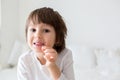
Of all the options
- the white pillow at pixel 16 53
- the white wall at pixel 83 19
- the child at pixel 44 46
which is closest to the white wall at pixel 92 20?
the white wall at pixel 83 19

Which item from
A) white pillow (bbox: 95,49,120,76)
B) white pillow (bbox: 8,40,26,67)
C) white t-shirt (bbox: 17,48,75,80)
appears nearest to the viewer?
white t-shirt (bbox: 17,48,75,80)

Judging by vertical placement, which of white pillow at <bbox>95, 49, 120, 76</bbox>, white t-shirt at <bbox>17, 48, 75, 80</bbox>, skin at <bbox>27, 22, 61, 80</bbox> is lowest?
white pillow at <bbox>95, 49, 120, 76</bbox>

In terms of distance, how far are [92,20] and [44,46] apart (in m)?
1.47

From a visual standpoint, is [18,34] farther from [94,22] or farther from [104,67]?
[104,67]

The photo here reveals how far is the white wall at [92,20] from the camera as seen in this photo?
233cm

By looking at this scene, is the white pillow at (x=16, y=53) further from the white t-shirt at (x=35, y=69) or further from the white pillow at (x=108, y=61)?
the white t-shirt at (x=35, y=69)

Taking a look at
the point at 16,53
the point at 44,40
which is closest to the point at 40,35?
the point at 44,40

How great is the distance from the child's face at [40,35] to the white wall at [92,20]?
4.53ft

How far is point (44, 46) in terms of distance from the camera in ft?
3.30

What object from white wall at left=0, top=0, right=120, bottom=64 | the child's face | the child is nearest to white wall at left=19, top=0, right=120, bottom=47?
white wall at left=0, top=0, right=120, bottom=64

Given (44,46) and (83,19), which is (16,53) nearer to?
(83,19)

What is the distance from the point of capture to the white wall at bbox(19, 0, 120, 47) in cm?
233

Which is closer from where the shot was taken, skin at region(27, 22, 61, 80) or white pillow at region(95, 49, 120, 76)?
skin at region(27, 22, 61, 80)

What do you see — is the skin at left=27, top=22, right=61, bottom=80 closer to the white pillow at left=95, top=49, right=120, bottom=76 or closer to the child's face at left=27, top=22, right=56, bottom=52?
the child's face at left=27, top=22, right=56, bottom=52
